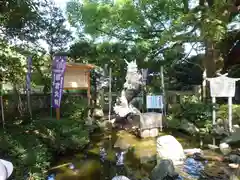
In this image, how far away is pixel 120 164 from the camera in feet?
25.1

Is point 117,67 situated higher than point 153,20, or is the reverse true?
point 153,20

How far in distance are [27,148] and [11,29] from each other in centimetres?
482

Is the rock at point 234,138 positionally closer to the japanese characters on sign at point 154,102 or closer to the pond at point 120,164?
the pond at point 120,164

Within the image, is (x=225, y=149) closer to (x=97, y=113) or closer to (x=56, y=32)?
(x=97, y=113)

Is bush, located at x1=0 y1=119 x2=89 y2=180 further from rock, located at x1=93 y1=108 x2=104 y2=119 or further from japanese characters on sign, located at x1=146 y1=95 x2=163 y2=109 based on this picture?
japanese characters on sign, located at x1=146 y1=95 x2=163 y2=109

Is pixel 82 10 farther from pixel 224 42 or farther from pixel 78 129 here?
pixel 78 129

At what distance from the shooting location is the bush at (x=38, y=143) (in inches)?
240

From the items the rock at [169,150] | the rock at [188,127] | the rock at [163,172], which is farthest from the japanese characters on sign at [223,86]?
the rock at [163,172]

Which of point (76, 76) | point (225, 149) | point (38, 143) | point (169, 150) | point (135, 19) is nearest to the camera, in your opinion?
point (38, 143)

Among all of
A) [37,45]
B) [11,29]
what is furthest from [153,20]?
[11,29]

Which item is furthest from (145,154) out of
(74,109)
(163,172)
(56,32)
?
(56,32)

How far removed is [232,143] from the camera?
9133 millimetres

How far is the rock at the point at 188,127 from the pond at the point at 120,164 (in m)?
1.03

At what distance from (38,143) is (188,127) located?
22.3ft
